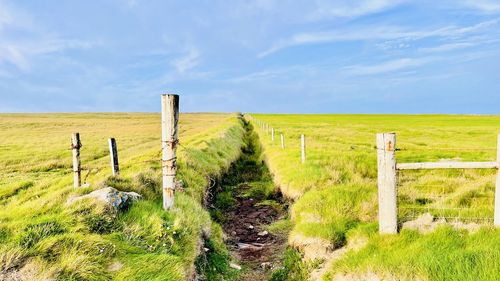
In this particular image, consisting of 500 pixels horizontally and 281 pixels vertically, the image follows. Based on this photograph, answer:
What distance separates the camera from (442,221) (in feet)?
23.1

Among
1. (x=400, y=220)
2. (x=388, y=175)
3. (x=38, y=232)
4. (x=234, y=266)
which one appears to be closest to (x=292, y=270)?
(x=234, y=266)

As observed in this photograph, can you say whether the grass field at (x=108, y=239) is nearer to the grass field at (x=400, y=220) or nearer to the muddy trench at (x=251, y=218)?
the muddy trench at (x=251, y=218)

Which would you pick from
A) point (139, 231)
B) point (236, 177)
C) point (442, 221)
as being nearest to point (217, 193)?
point (236, 177)

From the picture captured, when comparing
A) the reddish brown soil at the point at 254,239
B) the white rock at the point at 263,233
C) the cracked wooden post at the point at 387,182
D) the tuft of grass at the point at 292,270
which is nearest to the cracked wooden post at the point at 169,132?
the reddish brown soil at the point at 254,239

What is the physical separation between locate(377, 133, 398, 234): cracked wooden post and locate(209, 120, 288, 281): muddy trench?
2629 mm

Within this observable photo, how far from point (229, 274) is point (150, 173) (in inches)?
161

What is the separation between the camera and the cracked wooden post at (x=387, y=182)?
6828 mm

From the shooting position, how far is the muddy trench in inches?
342

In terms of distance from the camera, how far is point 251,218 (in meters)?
12.4

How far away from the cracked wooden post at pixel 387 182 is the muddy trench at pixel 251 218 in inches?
104

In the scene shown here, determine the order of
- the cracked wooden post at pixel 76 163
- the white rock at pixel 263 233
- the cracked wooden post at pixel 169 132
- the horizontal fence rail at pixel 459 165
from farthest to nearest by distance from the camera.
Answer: the white rock at pixel 263 233 → the cracked wooden post at pixel 76 163 → the cracked wooden post at pixel 169 132 → the horizontal fence rail at pixel 459 165

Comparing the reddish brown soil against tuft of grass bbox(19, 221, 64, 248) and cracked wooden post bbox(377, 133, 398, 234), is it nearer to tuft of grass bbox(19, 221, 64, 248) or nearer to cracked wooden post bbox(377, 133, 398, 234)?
cracked wooden post bbox(377, 133, 398, 234)

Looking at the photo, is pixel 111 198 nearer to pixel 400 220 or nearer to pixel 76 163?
pixel 76 163

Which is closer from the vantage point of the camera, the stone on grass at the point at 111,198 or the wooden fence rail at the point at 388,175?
the wooden fence rail at the point at 388,175
